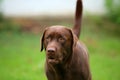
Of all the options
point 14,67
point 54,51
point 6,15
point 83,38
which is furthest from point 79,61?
point 6,15

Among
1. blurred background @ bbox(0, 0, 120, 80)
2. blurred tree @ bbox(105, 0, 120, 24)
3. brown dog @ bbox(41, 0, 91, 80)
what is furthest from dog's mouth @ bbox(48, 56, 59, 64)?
blurred tree @ bbox(105, 0, 120, 24)

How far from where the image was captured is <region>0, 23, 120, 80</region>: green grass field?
33.4 feet

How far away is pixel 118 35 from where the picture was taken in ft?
45.0

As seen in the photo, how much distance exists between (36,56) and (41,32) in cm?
197

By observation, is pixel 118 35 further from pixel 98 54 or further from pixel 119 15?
pixel 98 54

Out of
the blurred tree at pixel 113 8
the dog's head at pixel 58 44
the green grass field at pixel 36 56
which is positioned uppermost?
the dog's head at pixel 58 44

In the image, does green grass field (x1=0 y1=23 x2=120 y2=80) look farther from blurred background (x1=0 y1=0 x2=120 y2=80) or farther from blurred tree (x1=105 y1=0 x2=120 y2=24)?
blurred tree (x1=105 y1=0 x2=120 y2=24)

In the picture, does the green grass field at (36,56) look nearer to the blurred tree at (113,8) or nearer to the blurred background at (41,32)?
the blurred background at (41,32)

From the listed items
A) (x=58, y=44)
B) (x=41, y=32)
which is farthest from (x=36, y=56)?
(x=58, y=44)

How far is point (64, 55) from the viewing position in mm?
6824

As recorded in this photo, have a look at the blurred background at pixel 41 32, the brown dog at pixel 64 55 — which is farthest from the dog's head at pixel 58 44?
the blurred background at pixel 41 32

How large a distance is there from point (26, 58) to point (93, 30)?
2807mm

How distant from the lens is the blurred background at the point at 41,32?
10.6 metres

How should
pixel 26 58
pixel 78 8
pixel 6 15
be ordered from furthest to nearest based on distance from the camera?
pixel 6 15 → pixel 26 58 → pixel 78 8
